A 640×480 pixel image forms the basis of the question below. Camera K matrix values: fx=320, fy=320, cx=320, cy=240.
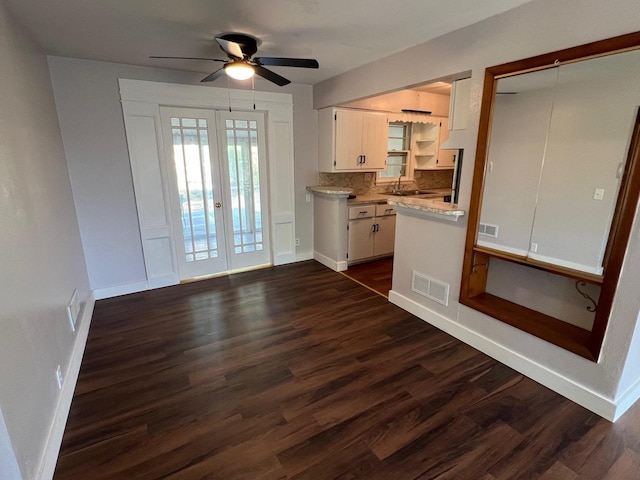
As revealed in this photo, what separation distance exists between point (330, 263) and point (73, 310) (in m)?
2.91

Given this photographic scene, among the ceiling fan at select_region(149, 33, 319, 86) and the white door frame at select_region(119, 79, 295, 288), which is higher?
the ceiling fan at select_region(149, 33, 319, 86)

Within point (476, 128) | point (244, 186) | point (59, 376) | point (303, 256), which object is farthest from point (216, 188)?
point (476, 128)

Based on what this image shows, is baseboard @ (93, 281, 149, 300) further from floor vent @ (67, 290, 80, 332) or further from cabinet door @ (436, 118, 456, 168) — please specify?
cabinet door @ (436, 118, 456, 168)

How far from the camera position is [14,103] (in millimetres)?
1939

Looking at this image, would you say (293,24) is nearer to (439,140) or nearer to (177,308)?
(177,308)

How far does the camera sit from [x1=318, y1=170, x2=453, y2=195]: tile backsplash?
4.85m

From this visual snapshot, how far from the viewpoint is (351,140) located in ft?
14.3

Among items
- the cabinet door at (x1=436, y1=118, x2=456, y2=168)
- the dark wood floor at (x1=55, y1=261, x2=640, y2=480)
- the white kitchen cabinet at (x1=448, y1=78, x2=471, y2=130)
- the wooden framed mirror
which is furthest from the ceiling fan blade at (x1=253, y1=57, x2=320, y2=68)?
the cabinet door at (x1=436, y1=118, x2=456, y2=168)

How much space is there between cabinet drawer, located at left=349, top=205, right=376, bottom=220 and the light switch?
105 inches

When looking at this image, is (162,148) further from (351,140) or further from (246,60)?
Answer: (351,140)

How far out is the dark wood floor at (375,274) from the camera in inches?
153

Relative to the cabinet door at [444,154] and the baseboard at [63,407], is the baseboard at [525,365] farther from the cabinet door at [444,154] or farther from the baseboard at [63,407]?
the cabinet door at [444,154]

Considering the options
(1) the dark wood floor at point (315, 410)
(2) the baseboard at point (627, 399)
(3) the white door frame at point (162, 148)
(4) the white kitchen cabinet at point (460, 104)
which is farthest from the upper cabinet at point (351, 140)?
(2) the baseboard at point (627, 399)

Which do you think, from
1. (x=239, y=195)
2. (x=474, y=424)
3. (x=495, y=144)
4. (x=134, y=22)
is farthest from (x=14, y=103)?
(x=474, y=424)
